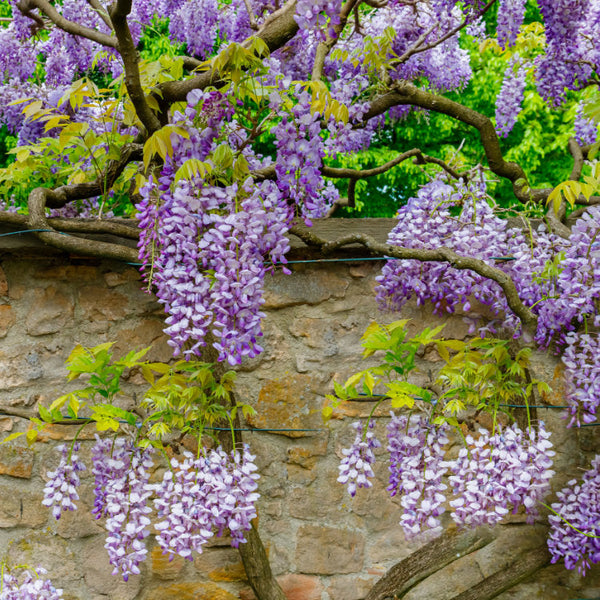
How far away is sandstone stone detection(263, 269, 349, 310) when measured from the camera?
7.35ft

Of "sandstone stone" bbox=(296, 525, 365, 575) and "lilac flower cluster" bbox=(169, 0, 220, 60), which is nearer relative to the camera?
"sandstone stone" bbox=(296, 525, 365, 575)

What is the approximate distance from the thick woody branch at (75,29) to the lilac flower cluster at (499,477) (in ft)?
5.20

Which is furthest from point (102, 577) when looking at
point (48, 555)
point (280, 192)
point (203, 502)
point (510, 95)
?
point (510, 95)

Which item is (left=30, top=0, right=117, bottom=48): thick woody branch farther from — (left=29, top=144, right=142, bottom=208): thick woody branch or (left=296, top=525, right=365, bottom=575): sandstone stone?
(left=296, top=525, right=365, bottom=575): sandstone stone

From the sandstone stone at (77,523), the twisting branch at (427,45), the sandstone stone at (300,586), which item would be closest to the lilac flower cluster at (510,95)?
the twisting branch at (427,45)

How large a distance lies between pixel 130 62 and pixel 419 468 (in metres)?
1.20

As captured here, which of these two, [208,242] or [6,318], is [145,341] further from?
[208,242]

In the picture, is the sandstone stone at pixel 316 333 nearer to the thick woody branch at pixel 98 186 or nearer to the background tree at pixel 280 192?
the background tree at pixel 280 192

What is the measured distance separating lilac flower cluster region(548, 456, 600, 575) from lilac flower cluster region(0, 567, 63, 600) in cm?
142

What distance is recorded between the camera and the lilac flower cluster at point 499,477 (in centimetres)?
169

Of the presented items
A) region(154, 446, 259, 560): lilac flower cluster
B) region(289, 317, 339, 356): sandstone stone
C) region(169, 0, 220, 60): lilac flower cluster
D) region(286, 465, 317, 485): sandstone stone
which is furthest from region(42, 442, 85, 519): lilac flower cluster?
region(169, 0, 220, 60): lilac flower cluster

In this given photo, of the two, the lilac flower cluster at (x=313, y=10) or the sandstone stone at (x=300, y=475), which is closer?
the lilac flower cluster at (x=313, y=10)

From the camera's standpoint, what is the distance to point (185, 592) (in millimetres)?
2164

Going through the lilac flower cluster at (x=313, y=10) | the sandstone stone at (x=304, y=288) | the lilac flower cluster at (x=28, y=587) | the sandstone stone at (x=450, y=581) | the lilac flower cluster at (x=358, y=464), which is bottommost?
the sandstone stone at (x=450, y=581)
